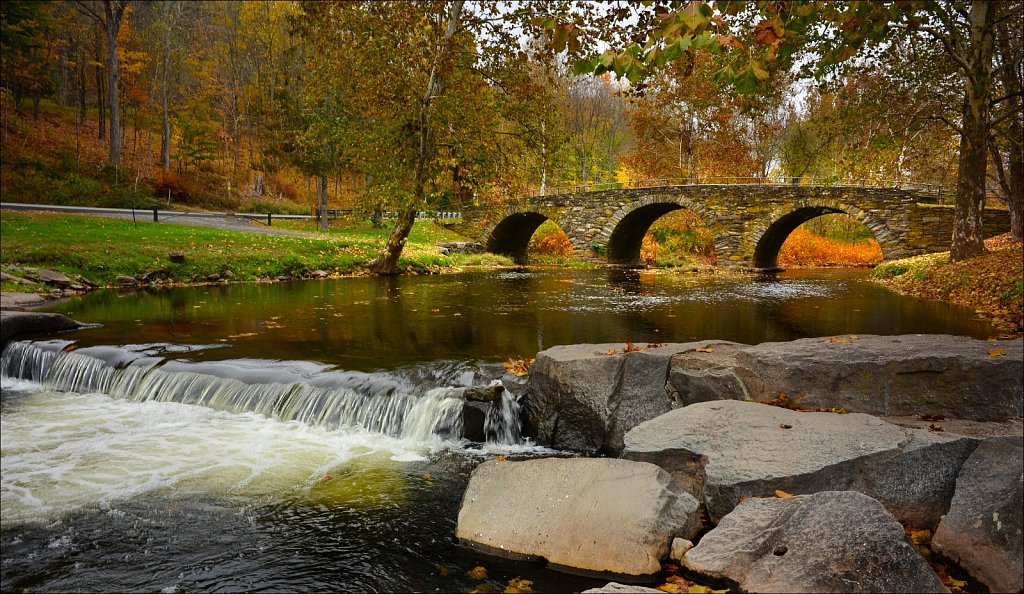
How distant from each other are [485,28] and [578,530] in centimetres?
1837

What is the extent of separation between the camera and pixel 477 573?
172 inches

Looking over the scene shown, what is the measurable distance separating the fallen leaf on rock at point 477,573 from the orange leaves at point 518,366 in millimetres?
4024

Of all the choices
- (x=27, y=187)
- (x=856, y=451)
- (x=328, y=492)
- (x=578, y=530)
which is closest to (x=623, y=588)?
(x=578, y=530)

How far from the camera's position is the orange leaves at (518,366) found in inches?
337

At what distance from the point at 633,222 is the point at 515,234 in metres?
7.40

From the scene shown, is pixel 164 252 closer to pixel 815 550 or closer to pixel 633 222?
pixel 815 550

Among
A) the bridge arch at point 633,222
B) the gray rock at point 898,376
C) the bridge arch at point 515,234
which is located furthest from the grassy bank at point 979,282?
the bridge arch at point 515,234

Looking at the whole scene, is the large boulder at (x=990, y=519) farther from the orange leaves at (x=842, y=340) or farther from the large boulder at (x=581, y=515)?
the orange leaves at (x=842, y=340)

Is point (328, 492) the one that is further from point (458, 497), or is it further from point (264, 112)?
point (264, 112)

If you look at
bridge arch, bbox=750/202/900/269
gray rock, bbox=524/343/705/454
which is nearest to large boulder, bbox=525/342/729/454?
gray rock, bbox=524/343/705/454

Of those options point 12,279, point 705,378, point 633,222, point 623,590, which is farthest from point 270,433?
point 633,222

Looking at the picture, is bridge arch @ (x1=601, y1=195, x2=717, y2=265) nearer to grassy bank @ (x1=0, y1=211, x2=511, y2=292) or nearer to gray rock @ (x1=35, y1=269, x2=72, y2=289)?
grassy bank @ (x1=0, y1=211, x2=511, y2=292)

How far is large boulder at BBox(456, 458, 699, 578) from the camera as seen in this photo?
4.32 metres

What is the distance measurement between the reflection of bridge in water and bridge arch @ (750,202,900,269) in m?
0.04
